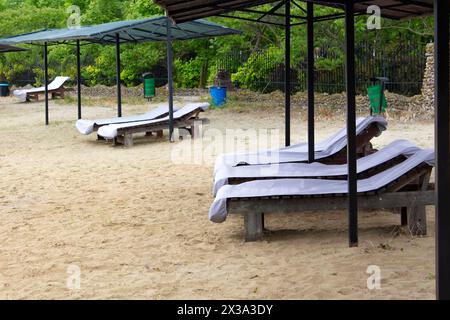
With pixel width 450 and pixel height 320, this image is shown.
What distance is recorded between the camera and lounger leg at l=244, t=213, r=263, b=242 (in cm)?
709

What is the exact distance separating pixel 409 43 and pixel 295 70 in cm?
443

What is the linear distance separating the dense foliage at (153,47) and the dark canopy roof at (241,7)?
1006 cm

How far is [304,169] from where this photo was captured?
27.9 feet

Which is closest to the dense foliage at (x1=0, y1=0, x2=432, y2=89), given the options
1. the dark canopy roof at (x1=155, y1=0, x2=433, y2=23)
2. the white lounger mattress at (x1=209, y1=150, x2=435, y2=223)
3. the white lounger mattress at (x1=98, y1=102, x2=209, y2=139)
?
the white lounger mattress at (x1=98, y1=102, x2=209, y2=139)

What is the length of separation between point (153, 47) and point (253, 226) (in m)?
23.5

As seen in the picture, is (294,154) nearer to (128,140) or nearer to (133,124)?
(128,140)

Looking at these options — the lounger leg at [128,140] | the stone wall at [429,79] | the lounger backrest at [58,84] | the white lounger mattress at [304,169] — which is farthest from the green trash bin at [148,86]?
the white lounger mattress at [304,169]

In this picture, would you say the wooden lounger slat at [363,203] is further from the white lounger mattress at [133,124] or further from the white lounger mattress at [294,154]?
the white lounger mattress at [133,124]

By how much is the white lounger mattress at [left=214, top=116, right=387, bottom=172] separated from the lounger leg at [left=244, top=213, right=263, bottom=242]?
199cm

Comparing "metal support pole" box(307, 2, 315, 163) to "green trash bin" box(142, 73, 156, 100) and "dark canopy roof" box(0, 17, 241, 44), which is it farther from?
"green trash bin" box(142, 73, 156, 100)
